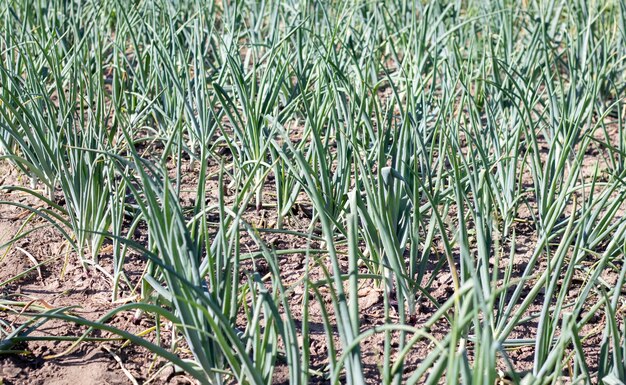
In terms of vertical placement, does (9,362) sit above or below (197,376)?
below

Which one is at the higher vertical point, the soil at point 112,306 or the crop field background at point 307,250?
the crop field background at point 307,250

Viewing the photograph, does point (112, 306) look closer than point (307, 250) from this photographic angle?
No

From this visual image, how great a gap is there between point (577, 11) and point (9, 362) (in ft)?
9.00

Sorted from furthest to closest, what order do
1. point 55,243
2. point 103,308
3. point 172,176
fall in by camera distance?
point 172,176, point 55,243, point 103,308

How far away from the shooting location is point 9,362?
71.0 inches

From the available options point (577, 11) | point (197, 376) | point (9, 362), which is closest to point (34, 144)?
point (9, 362)

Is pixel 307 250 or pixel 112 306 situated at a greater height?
pixel 307 250

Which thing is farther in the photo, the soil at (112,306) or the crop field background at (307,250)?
the soil at (112,306)

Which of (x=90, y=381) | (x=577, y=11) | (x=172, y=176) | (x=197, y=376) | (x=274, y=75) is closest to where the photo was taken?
(x=197, y=376)

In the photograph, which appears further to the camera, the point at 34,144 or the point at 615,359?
the point at 34,144

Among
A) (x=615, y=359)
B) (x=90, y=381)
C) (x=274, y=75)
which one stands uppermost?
(x=274, y=75)

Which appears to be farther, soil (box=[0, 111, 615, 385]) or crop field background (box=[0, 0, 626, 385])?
soil (box=[0, 111, 615, 385])

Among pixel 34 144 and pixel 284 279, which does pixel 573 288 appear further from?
pixel 34 144

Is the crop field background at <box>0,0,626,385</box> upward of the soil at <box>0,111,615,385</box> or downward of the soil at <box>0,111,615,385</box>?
upward
